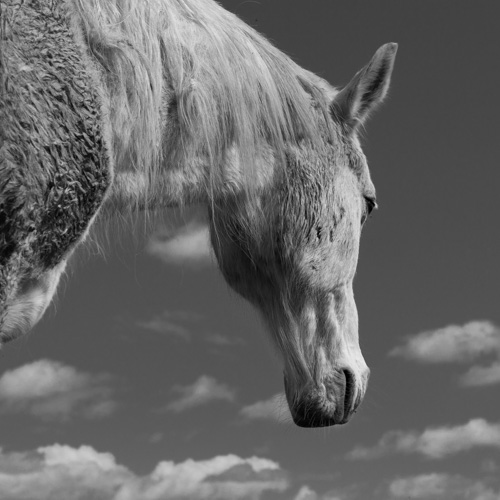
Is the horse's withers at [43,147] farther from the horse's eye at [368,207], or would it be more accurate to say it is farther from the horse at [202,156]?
the horse's eye at [368,207]

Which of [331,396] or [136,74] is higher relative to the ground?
[136,74]

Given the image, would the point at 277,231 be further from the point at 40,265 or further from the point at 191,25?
the point at 40,265

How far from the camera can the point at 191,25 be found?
11.7 ft

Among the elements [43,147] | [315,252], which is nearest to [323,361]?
[315,252]

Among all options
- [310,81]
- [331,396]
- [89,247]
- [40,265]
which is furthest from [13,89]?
[331,396]

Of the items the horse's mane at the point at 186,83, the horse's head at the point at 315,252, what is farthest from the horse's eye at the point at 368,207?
the horse's mane at the point at 186,83

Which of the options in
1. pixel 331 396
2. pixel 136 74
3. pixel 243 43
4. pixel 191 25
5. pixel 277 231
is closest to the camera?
pixel 136 74

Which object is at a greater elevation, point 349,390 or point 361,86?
point 361,86

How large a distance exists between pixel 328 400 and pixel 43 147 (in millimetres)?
2539

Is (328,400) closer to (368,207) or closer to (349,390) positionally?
(349,390)

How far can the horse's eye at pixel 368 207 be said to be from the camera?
15.8 feet

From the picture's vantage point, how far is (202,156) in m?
3.56

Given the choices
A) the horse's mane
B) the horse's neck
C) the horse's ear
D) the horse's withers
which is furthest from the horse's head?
the horse's withers

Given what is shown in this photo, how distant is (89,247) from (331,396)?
1702 mm
